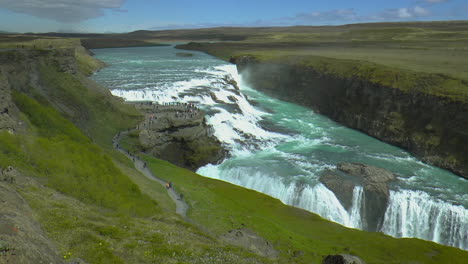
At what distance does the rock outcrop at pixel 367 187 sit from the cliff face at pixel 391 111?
43.4 ft

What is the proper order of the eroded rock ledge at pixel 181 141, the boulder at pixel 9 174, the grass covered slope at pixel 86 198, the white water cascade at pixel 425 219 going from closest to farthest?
the grass covered slope at pixel 86 198, the boulder at pixel 9 174, the white water cascade at pixel 425 219, the eroded rock ledge at pixel 181 141

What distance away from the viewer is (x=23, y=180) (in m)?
17.5

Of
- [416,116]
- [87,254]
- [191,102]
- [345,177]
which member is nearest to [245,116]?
[191,102]

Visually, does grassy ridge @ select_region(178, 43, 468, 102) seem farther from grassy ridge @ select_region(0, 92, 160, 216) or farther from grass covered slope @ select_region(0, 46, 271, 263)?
grassy ridge @ select_region(0, 92, 160, 216)

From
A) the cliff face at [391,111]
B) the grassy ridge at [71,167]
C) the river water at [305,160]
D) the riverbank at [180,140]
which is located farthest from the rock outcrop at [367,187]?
the grassy ridge at [71,167]

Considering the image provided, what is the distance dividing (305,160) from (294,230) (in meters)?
15.7

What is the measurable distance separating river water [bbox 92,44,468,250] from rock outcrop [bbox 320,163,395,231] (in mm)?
587

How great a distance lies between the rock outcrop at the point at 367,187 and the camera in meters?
33.7

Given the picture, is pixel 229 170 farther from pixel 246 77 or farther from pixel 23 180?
pixel 246 77

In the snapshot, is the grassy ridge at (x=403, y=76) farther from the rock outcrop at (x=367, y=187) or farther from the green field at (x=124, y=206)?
the green field at (x=124, y=206)

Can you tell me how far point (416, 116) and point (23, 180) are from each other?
175 feet

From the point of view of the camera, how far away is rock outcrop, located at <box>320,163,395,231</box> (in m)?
33.7

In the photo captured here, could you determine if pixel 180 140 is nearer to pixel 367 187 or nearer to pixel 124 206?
pixel 124 206

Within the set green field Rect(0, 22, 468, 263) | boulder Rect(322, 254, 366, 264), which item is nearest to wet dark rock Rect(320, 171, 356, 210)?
green field Rect(0, 22, 468, 263)
